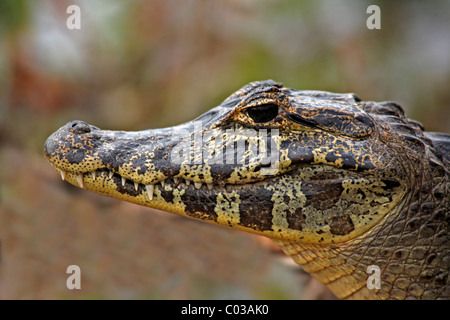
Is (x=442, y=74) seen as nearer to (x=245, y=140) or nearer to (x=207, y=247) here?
(x=207, y=247)

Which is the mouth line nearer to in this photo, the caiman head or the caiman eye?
the caiman head

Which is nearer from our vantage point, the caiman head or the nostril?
the caiman head

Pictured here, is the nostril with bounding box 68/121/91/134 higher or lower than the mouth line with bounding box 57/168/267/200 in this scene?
higher

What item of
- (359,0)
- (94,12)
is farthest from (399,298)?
(94,12)

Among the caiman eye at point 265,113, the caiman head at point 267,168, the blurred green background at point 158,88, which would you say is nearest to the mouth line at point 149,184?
the caiman head at point 267,168

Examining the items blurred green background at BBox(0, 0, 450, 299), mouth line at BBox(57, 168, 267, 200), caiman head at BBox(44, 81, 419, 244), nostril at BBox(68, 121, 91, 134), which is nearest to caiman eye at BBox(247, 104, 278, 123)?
caiman head at BBox(44, 81, 419, 244)

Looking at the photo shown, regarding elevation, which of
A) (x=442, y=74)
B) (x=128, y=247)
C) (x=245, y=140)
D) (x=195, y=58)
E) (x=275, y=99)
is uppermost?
(x=195, y=58)

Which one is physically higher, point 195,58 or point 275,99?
point 195,58
